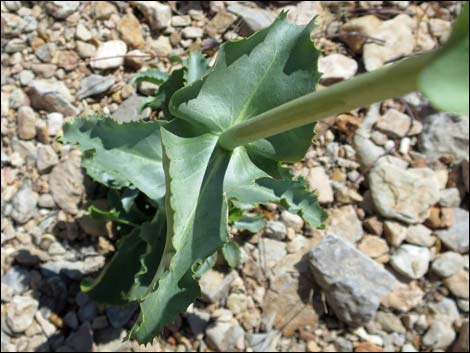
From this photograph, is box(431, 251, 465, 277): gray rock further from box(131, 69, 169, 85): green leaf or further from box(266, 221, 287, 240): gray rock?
box(131, 69, 169, 85): green leaf

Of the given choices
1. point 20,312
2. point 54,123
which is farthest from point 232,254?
point 54,123

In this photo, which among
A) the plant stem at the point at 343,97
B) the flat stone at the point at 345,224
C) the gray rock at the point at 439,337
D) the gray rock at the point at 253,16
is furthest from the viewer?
the gray rock at the point at 253,16

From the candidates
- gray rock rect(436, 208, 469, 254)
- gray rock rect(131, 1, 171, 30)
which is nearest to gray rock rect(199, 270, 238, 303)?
gray rock rect(436, 208, 469, 254)

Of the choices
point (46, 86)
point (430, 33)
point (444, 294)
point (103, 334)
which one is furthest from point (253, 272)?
point (430, 33)

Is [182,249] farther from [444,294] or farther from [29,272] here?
[444,294]

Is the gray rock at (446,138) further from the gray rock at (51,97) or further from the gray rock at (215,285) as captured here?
the gray rock at (51,97)

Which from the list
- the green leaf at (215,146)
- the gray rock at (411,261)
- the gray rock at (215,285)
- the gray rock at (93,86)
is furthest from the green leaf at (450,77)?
the gray rock at (93,86)
